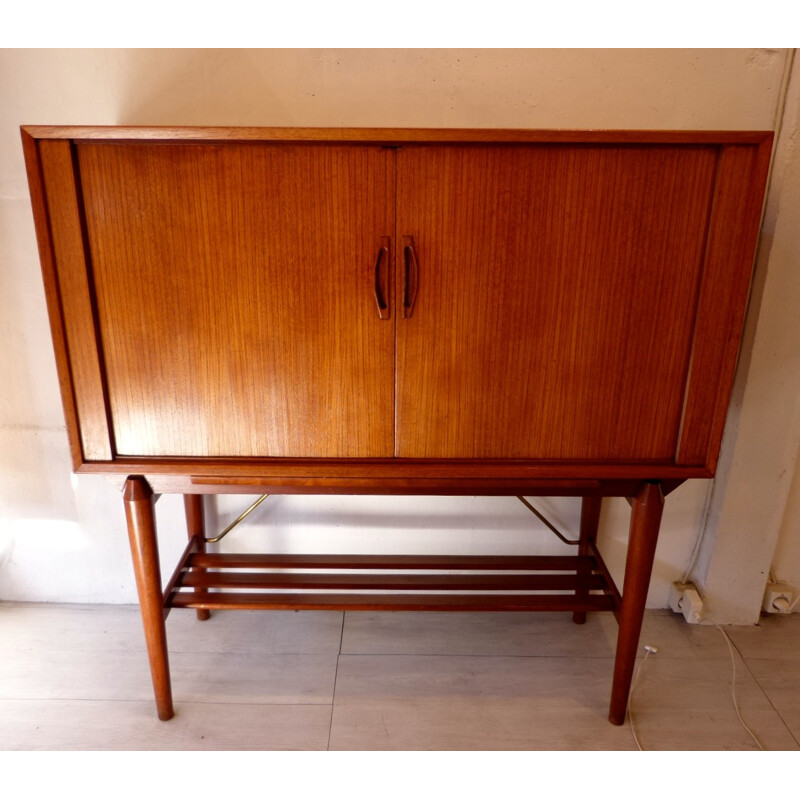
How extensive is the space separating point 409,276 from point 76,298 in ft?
2.43

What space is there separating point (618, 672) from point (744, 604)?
0.74 metres

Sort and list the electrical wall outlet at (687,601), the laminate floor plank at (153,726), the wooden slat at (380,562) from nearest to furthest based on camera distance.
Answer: the laminate floor plank at (153,726), the wooden slat at (380,562), the electrical wall outlet at (687,601)

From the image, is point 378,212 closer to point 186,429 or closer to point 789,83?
point 186,429

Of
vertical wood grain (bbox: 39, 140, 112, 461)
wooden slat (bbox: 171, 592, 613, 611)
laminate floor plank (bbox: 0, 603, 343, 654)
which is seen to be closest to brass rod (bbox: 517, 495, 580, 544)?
wooden slat (bbox: 171, 592, 613, 611)

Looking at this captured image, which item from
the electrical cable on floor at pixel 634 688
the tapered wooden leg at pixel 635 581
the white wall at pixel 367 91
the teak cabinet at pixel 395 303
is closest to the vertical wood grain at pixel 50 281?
the teak cabinet at pixel 395 303

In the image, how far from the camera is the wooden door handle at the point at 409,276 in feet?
4.28

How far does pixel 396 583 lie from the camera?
189 centimetres

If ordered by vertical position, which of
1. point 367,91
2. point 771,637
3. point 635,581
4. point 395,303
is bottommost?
point 771,637

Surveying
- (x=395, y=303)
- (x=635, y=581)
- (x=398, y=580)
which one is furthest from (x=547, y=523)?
(x=395, y=303)

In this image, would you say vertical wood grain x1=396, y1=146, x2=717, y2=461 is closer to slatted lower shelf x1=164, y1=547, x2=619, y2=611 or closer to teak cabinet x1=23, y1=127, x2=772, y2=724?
teak cabinet x1=23, y1=127, x2=772, y2=724

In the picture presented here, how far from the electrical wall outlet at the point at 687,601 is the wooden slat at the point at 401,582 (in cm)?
45

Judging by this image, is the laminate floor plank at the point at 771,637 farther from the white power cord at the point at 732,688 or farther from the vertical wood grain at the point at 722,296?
the vertical wood grain at the point at 722,296

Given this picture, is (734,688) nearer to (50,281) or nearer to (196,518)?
(196,518)

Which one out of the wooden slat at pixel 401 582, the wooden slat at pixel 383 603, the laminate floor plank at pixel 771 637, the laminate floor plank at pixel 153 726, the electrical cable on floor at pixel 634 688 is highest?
the wooden slat at pixel 383 603
